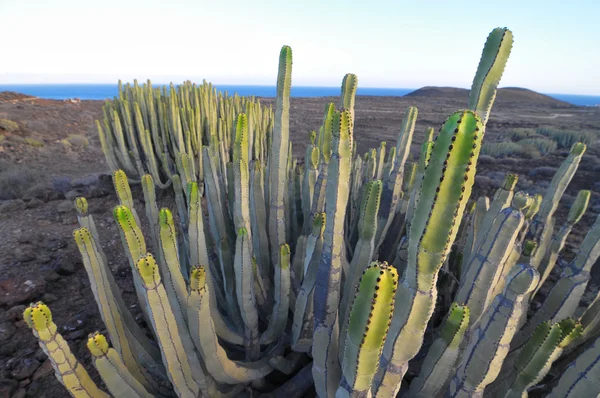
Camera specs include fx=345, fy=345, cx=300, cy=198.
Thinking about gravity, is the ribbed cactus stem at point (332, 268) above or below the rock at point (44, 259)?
above

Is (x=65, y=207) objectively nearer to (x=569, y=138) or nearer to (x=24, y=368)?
(x=24, y=368)

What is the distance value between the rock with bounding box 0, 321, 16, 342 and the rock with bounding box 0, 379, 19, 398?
54 centimetres

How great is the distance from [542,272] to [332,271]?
2.08 meters

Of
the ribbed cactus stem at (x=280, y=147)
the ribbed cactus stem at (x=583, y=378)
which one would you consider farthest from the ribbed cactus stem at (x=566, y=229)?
the ribbed cactus stem at (x=280, y=147)

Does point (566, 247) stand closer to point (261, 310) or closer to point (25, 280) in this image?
point (261, 310)

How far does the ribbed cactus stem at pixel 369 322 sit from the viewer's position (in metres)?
0.89

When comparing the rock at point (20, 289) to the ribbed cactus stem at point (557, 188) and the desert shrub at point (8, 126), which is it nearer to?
the ribbed cactus stem at point (557, 188)

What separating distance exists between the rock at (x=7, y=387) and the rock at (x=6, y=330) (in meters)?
0.54

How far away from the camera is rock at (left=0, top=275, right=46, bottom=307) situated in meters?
3.15

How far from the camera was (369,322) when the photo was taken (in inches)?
36.2

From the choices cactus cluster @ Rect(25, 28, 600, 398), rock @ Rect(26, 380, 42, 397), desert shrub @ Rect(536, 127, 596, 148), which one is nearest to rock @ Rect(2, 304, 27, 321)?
rock @ Rect(26, 380, 42, 397)

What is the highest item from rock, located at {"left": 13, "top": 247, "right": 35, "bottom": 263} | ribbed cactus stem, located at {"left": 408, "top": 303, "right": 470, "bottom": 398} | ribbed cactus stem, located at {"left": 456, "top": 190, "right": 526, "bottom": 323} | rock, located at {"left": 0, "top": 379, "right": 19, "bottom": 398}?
ribbed cactus stem, located at {"left": 456, "top": 190, "right": 526, "bottom": 323}

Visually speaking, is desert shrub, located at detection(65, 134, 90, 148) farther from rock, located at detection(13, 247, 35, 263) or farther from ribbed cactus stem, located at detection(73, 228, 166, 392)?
ribbed cactus stem, located at detection(73, 228, 166, 392)

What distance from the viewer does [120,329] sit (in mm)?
1774
